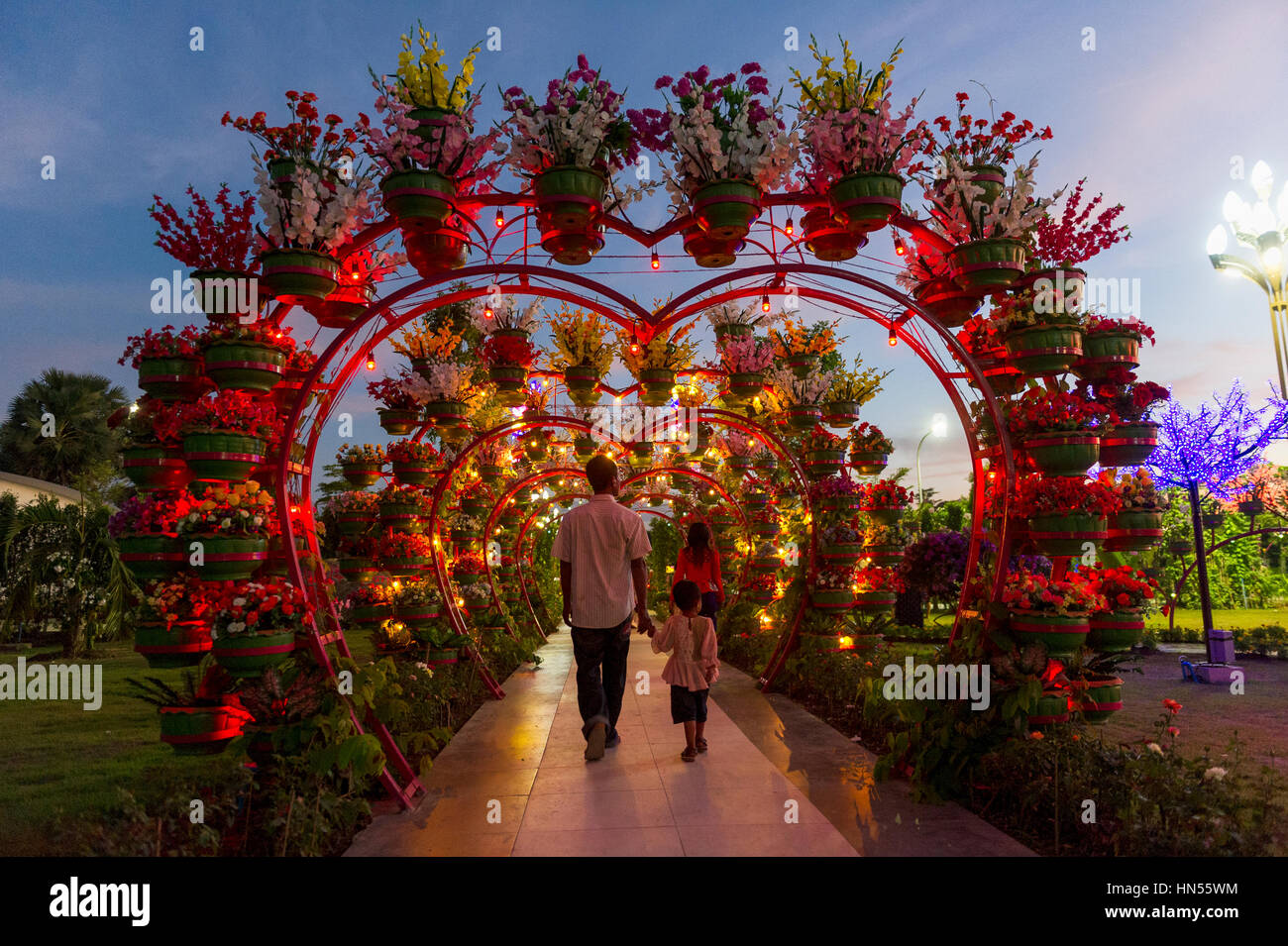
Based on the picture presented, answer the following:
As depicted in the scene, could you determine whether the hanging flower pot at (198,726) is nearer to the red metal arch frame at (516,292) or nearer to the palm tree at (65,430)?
the red metal arch frame at (516,292)

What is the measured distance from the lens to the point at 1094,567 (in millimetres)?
5066

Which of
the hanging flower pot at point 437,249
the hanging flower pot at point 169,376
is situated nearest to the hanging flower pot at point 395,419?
the hanging flower pot at point 437,249

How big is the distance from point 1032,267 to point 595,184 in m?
3.23

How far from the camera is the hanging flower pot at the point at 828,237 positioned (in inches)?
201

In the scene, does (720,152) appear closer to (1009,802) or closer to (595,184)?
(595,184)

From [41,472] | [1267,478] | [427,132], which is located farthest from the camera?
[41,472]

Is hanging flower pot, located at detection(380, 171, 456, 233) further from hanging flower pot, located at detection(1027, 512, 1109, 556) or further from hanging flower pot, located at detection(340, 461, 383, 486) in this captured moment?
hanging flower pot, located at detection(340, 461, 383, 486)

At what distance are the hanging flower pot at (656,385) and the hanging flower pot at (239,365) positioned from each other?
4.15m

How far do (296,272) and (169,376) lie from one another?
1.08 m

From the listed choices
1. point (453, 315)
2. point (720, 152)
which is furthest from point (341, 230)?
point (453, 315)

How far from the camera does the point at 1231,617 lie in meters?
21.2

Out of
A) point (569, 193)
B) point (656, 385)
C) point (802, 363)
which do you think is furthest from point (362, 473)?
point (569, 193)

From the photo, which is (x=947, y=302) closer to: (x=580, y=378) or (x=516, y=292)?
(x=516, y=292)

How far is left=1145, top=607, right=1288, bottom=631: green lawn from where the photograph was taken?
62.6 ft
